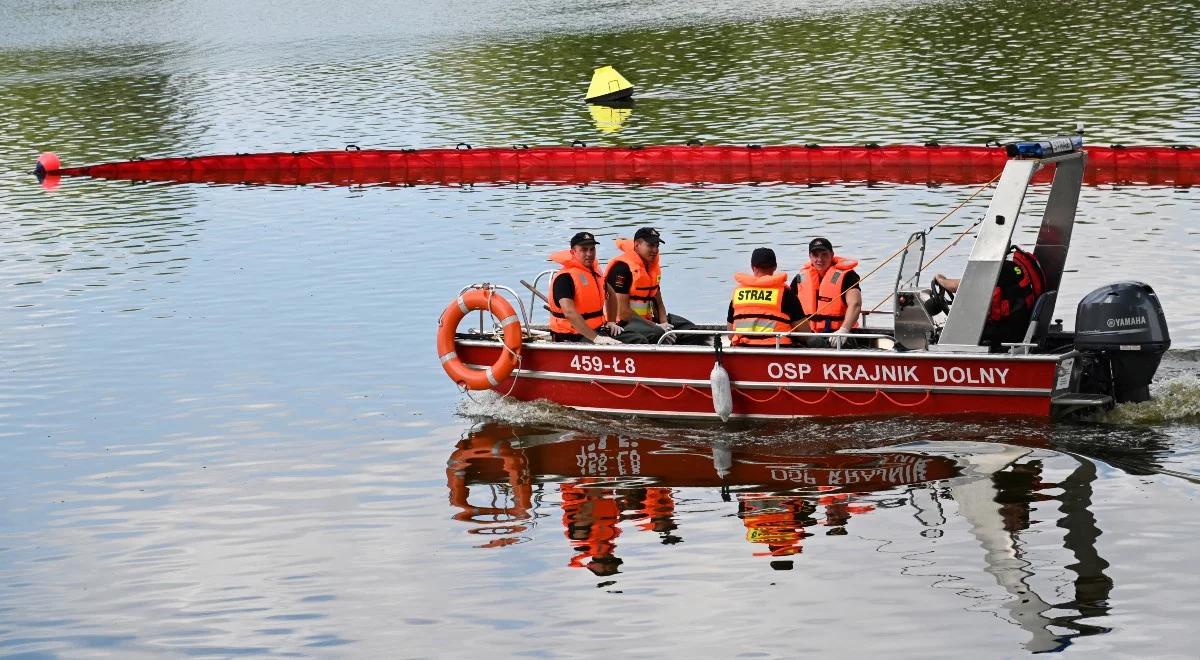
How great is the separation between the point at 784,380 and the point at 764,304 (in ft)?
2.69

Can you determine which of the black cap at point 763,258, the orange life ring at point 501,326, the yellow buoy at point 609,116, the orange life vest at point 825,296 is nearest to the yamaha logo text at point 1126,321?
the orange life vest at point 825,296

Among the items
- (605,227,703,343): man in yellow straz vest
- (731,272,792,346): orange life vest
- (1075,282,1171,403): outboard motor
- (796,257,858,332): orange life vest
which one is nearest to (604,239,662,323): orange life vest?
(605,227,703,343): man in yellow straz vest

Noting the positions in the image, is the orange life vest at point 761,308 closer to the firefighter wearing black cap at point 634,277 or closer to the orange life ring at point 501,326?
the firefighter wearing black cap at point 634,277

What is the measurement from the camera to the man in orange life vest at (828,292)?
53.7 feet

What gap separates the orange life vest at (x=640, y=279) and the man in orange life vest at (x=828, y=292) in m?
1.80

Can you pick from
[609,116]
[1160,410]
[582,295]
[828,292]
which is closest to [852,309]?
[828,292]

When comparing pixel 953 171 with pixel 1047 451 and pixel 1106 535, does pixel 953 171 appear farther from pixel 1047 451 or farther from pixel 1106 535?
pixel 1106 535

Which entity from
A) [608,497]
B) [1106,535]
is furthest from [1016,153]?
[608,497]

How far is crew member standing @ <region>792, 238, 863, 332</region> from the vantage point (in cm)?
1636

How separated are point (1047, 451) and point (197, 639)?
802 centimetres

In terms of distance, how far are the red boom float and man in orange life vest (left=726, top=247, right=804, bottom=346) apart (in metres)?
15.0

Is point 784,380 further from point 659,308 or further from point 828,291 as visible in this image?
point 659,308

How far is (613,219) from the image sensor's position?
29.3 m

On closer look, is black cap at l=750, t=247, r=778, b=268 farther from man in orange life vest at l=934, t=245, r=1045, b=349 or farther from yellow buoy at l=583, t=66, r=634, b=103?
yellow buoy at l=583, t=66, r=634, b=103
